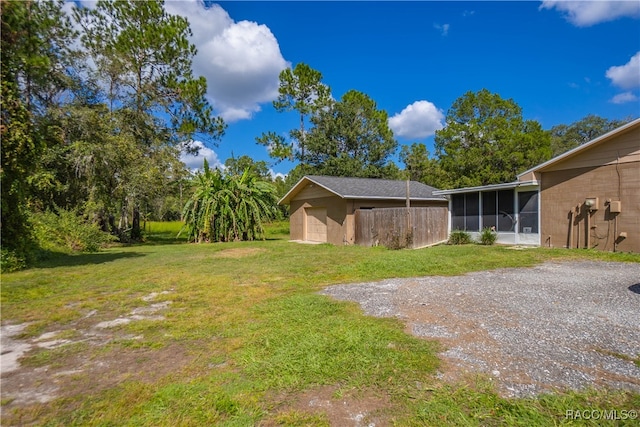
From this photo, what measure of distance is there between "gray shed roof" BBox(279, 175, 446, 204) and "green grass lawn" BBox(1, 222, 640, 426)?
30.6ft

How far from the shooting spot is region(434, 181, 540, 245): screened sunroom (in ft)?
41.0

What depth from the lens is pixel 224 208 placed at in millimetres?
17656

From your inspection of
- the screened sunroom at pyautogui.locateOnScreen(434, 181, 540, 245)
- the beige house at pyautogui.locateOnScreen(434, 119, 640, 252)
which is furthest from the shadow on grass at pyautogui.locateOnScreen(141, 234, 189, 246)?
the beige house at pyautogui.locateOnScreen(434, 119, 640, 252)

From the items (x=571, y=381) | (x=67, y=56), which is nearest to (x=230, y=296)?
(x=571, y=381)

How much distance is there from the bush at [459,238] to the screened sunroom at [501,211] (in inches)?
12.1

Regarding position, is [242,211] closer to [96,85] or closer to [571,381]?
[96,85]

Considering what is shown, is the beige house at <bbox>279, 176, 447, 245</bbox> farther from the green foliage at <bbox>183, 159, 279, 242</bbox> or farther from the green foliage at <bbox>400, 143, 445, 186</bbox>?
the green foliage at <bbox>400, 143, 445, 186</bbox>

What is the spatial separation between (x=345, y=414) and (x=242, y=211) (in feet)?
54.2

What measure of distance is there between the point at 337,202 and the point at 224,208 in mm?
6318

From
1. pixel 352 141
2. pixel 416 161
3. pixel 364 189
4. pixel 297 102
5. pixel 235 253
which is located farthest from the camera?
pixel 416 161

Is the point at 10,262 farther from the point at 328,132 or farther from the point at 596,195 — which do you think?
the point at 328,132

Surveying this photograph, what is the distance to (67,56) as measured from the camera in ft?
54.0

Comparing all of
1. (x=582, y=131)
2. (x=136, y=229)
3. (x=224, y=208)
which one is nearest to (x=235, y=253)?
(x=224, y=208)

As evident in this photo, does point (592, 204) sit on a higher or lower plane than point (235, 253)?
higher
